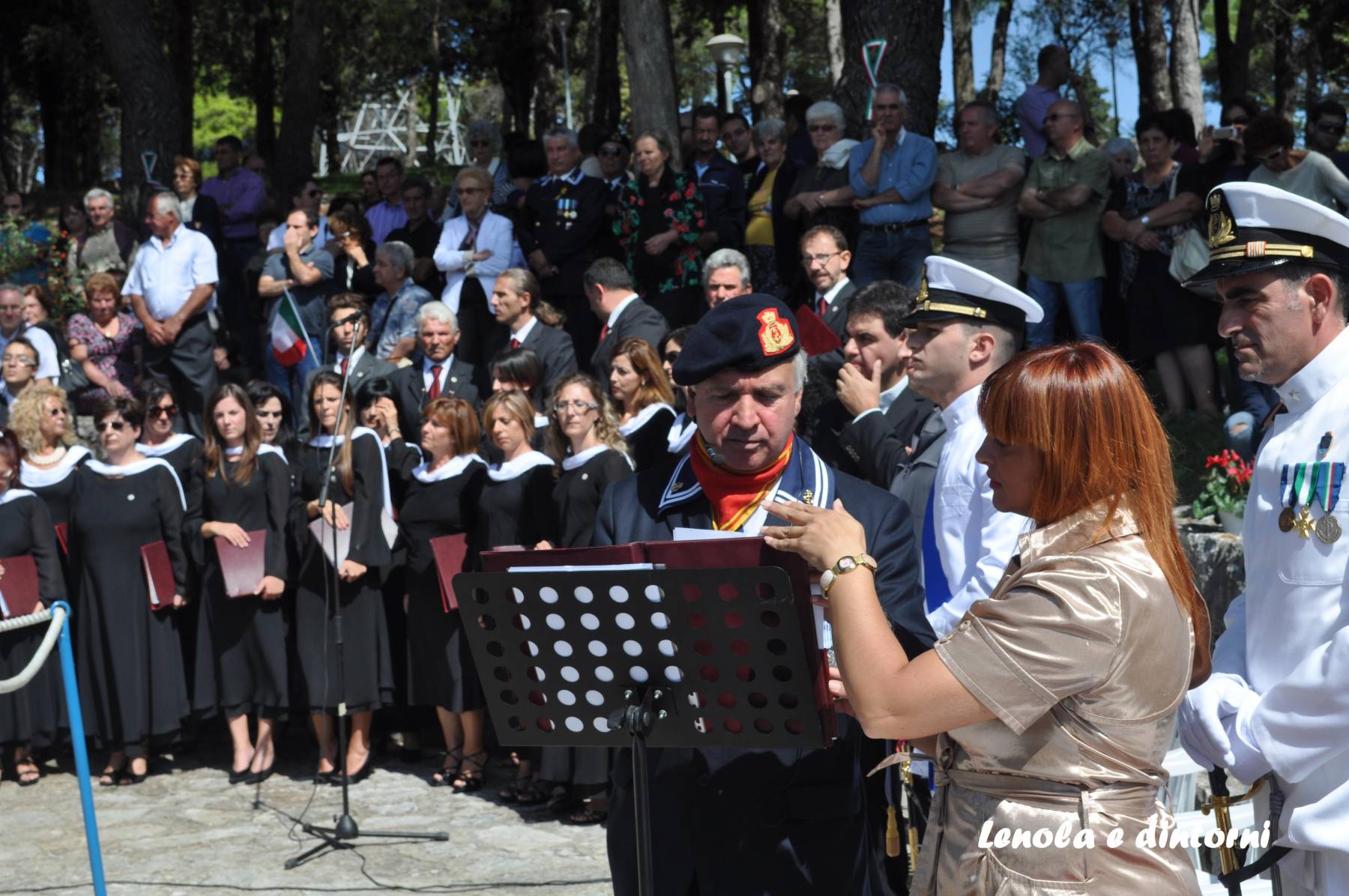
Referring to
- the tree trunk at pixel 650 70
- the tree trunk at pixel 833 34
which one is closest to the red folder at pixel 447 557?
the tree trunk at pixel 650 70

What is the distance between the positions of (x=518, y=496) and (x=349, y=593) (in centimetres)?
138

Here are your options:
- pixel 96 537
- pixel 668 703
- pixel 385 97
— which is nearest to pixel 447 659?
pixel 96 537

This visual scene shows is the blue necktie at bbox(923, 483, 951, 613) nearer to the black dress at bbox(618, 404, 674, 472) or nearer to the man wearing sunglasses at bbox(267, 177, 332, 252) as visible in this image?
the black dress at bbox(618, 404, 674, 472)

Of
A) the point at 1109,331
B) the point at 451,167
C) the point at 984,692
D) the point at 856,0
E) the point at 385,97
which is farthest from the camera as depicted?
the point at 385,97

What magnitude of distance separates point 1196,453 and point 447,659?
4.70 metres

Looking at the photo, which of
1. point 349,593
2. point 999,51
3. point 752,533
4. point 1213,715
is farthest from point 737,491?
point 999,51

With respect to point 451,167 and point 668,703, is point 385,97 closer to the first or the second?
point 451,167

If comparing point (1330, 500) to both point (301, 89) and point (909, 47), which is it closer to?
point (909, 47)

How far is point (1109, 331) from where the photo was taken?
10484mm

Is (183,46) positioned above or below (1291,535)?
above

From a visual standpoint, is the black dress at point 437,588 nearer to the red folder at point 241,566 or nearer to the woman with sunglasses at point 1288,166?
the red folder at point 241,566

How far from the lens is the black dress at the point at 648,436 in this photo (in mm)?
8008

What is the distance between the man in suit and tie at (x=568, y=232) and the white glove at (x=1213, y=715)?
8.30 metres

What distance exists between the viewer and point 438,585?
28.1 ft
